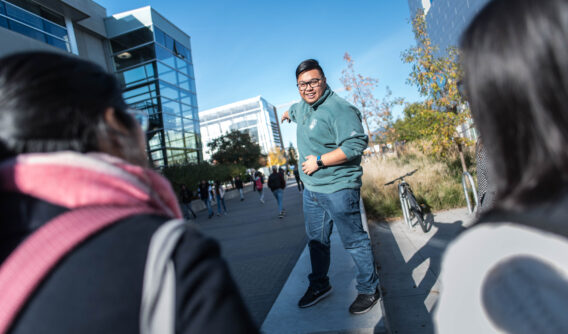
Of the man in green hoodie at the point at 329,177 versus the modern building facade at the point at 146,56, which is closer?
Answer: the man in green hoodie at the point at 329,177

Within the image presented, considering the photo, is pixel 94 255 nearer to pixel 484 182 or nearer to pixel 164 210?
pixel 164 210

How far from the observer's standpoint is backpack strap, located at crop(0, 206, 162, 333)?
62 cm

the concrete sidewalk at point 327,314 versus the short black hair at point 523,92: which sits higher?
the short black hair at point 523,92

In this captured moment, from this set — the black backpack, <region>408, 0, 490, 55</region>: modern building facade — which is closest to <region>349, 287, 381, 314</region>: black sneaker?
the black backpack

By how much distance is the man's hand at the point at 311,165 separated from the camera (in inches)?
109

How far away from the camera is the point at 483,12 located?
2.47ft

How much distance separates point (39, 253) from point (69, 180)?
0.16 meters

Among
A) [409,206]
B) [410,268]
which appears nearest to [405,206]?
[409,206]

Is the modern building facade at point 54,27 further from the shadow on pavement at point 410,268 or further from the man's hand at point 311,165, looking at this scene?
the shadow on pavement at point 410,268

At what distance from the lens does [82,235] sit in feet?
2.17

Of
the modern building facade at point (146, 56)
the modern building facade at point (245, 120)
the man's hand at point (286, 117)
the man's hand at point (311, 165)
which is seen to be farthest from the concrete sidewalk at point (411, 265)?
the modern building facade at point (245, 120)

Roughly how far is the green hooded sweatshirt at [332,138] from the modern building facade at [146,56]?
53.7ft

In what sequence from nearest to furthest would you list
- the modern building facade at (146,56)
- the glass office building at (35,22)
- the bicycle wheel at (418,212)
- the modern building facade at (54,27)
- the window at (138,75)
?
the bicycle wheel at (418,212) → the modern building facade at (54,27) → the glass office building at (35,22) → the modern building facade at (146,56) → the window at (138,75)

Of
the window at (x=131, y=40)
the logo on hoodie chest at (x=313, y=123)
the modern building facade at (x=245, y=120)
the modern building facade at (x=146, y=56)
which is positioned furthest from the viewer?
the modern building facade at (x=245, y=120)
